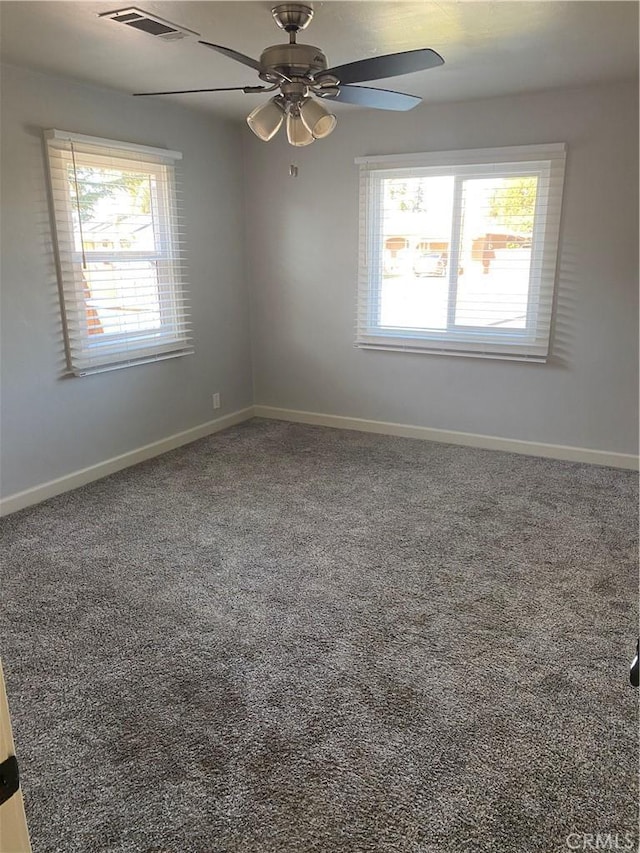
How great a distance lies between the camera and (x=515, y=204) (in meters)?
4.15

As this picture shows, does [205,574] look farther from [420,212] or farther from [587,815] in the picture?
[420,212]

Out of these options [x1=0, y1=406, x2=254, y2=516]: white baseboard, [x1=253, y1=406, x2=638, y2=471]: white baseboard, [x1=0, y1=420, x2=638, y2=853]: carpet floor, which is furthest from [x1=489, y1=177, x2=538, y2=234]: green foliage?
[x1=0, y1=406, x2=254, y2=516]: white baseboard

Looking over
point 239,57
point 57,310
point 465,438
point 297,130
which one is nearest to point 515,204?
point 465,438

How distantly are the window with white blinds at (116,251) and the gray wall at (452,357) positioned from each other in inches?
34.7

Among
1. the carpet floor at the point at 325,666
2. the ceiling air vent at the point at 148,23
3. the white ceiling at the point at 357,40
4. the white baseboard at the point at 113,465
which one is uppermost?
the white ceiling at the point at 357,40

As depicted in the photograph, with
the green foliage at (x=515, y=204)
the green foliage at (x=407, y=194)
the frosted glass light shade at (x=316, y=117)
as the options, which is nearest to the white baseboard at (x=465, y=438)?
the green foliage at (x=515, y=204)

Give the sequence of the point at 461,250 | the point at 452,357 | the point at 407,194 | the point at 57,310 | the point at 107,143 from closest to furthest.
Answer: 1. the point at 57,310
2. the point at 107,143
3. the point at 461,250
4. the point at 407,194
5. the point at 452,357

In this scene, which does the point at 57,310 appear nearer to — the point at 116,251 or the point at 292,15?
the point at 116,251

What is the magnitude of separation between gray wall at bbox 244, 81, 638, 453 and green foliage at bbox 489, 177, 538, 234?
221 millimetres

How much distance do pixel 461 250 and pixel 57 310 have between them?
2.65 metres

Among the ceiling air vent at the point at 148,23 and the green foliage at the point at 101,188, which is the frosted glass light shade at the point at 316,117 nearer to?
the ceiling air vent at the point at 148,23

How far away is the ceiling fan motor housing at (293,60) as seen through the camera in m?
2.22

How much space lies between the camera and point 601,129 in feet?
12.5

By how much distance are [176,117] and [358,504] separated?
2.90 m
